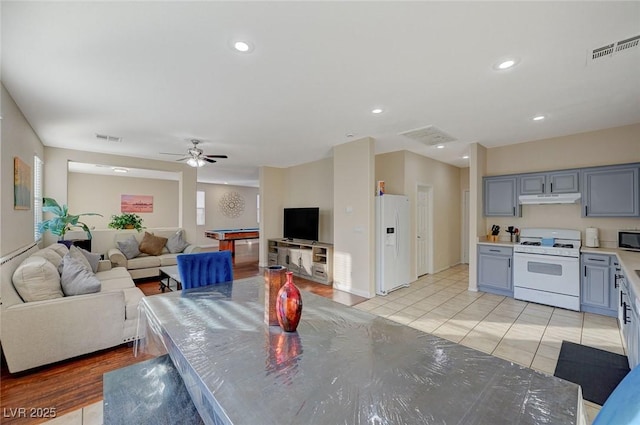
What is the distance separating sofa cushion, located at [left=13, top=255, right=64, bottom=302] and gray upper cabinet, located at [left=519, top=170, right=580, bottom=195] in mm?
6402

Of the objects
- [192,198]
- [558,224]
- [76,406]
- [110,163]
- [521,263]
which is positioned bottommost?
[76,406]

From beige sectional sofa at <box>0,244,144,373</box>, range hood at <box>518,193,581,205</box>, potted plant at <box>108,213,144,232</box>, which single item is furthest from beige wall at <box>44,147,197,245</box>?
range hood at <box>518,193,581,205</box>

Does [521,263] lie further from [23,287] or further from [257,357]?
[23,287]

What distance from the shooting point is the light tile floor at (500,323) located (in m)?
2.75

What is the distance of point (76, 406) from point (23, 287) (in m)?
1.25

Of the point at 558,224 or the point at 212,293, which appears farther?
the point at 558,224

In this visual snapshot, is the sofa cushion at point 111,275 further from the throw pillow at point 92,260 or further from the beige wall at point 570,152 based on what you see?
the beige wall at point 570,152

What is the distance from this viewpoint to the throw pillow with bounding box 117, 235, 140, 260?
5.31 m

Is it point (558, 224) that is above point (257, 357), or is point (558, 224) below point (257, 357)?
above

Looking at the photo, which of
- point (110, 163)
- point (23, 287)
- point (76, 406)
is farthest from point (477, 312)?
point (110, 163)

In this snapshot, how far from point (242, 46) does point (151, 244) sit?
5.00m

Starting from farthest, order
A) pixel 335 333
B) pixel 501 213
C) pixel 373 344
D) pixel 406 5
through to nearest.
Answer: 1. pixel 501 213
2. pixel 406 5
3. pixel 335 333
4. pixel 373 344

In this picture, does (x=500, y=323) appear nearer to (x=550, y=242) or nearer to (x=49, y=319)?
(x=550, y=242)

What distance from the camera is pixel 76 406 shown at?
1.94 meters
